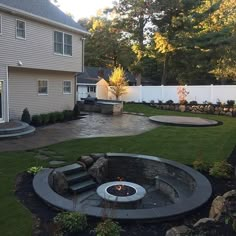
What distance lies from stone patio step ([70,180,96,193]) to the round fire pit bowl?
0.69 meters

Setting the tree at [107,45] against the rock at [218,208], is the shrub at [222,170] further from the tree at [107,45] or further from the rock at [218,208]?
the tree at [107,45]

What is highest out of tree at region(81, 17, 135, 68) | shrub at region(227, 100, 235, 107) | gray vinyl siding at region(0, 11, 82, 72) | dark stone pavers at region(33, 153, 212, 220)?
tree at region(81, 17, 135, 68)

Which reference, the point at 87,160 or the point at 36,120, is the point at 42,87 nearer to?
the point at 36,120

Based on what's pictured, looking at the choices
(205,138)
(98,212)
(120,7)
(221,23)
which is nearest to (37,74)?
(205,138)

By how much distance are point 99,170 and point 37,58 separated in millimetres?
9581

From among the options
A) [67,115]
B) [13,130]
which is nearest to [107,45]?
[67,115]

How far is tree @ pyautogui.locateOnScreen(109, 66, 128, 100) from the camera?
1106 inches

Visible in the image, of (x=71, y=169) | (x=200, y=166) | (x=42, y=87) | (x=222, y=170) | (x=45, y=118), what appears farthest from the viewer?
(x=42, y=87)

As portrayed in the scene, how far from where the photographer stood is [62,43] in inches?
701

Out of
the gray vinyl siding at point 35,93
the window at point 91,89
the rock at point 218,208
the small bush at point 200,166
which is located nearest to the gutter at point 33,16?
the gray vinyl siding at point 35,93

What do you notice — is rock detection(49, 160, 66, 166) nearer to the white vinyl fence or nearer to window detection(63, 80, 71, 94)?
window detection(63, 80, 71, 94)

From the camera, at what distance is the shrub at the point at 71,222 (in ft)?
15.5

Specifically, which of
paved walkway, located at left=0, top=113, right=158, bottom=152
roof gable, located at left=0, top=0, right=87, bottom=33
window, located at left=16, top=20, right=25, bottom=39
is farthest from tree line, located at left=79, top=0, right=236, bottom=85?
window, located at left=16, top=20, right=25, bottom=39

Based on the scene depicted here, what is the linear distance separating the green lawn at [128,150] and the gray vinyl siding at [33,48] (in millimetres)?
5815
